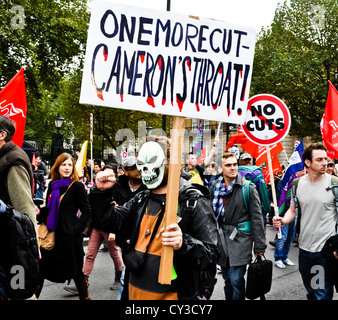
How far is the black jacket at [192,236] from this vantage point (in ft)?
7.27

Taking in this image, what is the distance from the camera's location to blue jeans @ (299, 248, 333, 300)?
3.55m

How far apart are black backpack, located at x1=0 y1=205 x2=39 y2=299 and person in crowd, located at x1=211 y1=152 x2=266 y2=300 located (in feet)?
7.23

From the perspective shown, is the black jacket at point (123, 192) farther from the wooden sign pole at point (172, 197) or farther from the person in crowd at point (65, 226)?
the wooden sign pole at point (172, 197)

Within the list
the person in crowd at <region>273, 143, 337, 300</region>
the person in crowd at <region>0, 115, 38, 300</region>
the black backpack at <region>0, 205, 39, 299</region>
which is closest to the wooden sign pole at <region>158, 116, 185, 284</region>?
the black backpack at <region>0, 205, 39, 299</region>

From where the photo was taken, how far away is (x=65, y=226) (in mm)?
4262

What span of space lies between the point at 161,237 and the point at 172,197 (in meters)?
0.38

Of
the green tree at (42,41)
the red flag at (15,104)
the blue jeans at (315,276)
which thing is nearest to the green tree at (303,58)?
the green tree at (42,41)

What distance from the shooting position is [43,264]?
165 inches

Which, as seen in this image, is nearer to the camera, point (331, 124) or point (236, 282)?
point (236, 282)

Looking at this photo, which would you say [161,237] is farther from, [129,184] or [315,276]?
[129,184]

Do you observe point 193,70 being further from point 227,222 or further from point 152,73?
point 227,222

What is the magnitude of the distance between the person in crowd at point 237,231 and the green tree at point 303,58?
733 inches

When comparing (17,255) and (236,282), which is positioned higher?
(17,255)

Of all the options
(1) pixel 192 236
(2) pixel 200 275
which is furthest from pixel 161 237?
(2) pixel 200 275
